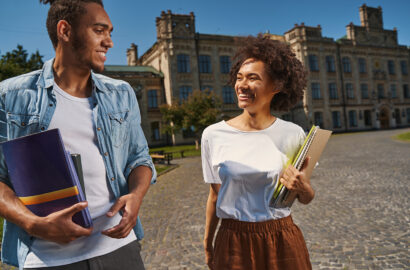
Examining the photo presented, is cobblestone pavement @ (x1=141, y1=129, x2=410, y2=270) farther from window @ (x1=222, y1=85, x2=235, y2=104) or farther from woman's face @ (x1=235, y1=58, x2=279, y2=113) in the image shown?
window @ (x1=222, y1=85, x2=235, y2=104)

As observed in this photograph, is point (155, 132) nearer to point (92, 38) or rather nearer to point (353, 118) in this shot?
point (353, 118)

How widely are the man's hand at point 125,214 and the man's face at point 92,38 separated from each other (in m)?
0.67

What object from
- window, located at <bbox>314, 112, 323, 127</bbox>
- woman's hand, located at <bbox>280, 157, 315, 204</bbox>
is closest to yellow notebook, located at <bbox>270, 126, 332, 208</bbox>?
woman's hand, located at <bbox>280, 157, 315, 204</bbox>

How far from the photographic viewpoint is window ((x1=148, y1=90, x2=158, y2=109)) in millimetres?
32978

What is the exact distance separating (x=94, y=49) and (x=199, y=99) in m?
24.8

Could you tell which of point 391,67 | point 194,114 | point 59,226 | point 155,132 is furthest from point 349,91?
point 59,226

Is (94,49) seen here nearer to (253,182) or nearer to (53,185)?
(53,185)

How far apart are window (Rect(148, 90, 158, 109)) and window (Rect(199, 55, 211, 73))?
588 centimetres

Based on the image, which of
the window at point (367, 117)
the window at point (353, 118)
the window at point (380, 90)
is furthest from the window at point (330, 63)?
the window at point (380, 90)

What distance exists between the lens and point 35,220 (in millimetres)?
1248

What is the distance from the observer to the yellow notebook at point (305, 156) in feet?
5.70

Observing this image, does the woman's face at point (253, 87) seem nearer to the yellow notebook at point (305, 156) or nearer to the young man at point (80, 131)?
the yellow notebook at point (305, 156)

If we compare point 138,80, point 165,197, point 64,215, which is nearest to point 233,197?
point 64,215

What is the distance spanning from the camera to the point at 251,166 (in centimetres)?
197
